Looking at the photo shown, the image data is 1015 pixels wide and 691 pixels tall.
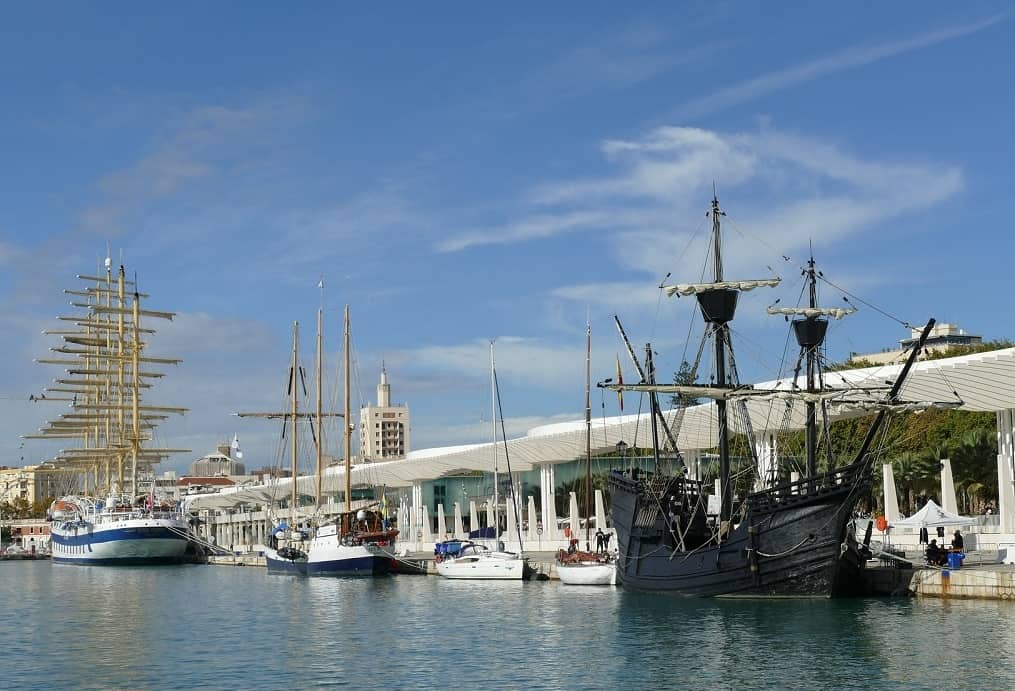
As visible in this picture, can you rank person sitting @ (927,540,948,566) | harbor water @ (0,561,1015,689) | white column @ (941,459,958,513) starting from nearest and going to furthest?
harbor water @ (0,561,1015,689), person sitting @ (927,540,948,566), white column @ (941,459,958,513)

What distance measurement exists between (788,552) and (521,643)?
34.1 ft

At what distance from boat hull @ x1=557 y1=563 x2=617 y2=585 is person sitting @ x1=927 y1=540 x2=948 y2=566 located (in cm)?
1404

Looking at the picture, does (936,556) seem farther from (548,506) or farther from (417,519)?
(417,519)

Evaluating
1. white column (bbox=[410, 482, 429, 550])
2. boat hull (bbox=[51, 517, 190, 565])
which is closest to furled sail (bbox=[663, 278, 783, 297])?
white column (bbox=[410, 482, 429, 550])

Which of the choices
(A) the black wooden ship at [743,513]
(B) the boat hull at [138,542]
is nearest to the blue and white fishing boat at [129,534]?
(B) the boat hull at [138,542]

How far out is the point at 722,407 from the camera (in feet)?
150

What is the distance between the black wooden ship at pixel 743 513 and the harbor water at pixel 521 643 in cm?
94

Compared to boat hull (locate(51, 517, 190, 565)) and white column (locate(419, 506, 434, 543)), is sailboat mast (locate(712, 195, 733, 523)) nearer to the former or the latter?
white column (locate(419, 506, 434, 543))

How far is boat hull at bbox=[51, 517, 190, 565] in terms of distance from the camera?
333ft

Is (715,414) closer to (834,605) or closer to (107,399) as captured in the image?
(834,605)

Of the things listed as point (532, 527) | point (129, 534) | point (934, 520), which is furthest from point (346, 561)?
point (129, 534)

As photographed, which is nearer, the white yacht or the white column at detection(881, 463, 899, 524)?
the white column at detection(881, 463, 899, 524)

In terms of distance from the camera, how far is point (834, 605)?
38938 millimetres

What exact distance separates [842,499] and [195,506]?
422ft
